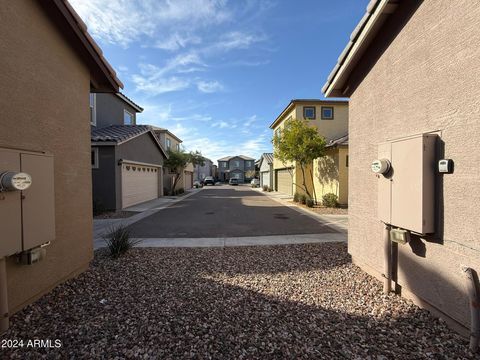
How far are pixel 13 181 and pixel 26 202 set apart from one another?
0.46 meters

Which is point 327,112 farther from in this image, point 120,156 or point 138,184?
point 120,156

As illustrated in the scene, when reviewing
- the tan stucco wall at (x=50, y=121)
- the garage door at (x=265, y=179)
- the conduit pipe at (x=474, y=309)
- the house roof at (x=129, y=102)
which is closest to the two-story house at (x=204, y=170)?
the garage door at (x=265, y=179)

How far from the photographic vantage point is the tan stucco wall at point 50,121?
310 cm

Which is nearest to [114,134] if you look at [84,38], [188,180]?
[84,38]

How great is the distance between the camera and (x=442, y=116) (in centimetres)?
289

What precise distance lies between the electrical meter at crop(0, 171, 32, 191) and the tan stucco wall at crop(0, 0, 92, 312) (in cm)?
47

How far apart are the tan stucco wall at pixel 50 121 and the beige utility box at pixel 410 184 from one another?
5139 mm

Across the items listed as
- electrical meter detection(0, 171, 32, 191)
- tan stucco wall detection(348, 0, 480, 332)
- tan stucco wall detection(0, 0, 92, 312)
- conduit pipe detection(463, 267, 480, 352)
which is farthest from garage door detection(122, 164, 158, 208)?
conduit pipe detection(463, 267, 480, 352)

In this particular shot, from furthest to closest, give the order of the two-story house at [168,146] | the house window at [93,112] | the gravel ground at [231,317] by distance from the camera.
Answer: the two-story house at [168,146] → the house window at [93,112] → the gravel ground at [231,317]

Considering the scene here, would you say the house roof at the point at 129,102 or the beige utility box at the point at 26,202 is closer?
the beige utility box at the point at 26,202

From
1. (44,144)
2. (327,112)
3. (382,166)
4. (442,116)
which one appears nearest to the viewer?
(442,116)

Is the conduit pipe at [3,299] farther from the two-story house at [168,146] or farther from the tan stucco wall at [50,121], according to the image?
the two-story house at [168,146]

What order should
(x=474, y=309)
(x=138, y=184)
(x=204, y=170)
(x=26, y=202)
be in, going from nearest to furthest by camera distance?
1. (x=474, y=309)
2. (x=26, y=202)
3. (x=138, y=184)
4. (x=204, y=170)

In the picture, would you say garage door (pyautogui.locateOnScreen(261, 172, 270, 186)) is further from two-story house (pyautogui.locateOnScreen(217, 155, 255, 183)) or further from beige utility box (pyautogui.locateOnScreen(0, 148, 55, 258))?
two-story house (pyautogui.locateOnScreen(217, 155, 255, 183))
